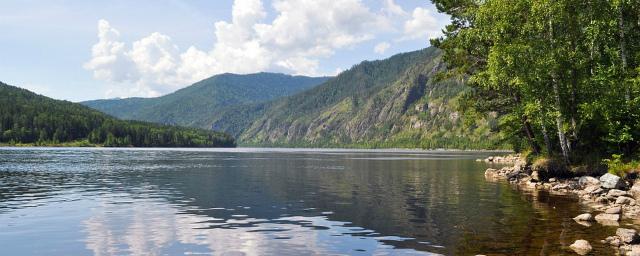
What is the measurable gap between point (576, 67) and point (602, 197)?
44.2ft

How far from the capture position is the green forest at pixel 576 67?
44.2m

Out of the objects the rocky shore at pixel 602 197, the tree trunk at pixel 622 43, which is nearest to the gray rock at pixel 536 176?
the rocky shore at pixel 602 197

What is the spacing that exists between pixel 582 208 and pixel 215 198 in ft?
95.8

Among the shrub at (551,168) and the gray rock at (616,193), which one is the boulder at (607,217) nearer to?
the gray rock at (616,193)

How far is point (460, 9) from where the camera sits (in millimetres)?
62875

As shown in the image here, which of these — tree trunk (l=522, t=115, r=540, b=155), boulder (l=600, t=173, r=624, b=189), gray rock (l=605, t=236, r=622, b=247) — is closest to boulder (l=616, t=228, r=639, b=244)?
gray rock (l=605, t=236, r=622, b=247)

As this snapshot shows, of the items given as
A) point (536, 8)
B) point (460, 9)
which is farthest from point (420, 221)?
point (460, 9)

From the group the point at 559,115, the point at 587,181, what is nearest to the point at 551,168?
the point at 587,181

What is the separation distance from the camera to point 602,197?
129 ft

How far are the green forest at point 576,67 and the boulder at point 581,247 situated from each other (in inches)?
967

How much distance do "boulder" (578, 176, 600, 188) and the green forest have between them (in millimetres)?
1948

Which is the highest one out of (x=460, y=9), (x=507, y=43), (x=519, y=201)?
(x=460, y=9)

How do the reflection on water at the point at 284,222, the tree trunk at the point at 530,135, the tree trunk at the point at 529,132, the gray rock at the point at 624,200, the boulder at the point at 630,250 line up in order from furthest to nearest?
the tree trunk at the point at 530,135
the tree trunk at the point at 529,132
the gray rock at the point at 624,200
the reflection on water at the point at 284,222
the boulder at the point at 630,250

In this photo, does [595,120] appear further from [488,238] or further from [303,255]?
[303,255]
